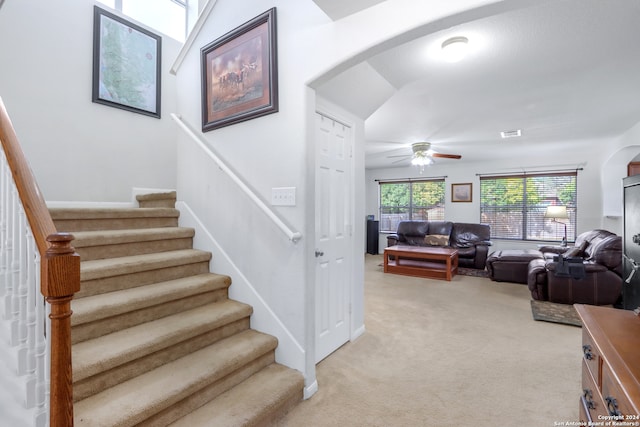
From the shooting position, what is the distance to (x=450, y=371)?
2195mm

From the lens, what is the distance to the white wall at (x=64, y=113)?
2.55 metres

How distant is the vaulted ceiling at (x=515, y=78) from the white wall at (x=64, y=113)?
94.0 inches

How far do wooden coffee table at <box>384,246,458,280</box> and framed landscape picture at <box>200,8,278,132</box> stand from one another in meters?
4.01

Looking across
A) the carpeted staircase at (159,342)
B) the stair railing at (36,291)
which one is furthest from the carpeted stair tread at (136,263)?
the stair railing at (36,291)

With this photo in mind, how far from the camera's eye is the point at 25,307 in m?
1.09

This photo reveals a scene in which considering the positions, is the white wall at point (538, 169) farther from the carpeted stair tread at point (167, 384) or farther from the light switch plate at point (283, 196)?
the carpeted stair tread at point (167, 384)

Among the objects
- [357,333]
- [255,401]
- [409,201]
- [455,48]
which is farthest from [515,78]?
[409,201]

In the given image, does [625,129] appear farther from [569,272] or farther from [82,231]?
[82,231]

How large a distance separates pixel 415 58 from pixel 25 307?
2.58m

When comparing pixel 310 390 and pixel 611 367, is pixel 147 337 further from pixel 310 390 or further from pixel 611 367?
pixel 611 367

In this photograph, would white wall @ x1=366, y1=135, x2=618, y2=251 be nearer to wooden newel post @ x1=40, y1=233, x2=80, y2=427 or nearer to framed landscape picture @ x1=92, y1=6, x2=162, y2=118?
framed landscape picture @ x1=92, y1=6, x2=162, y2=118

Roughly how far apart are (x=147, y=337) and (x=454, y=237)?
605cm

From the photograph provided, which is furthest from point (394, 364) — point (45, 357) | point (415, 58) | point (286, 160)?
point (415, 58)

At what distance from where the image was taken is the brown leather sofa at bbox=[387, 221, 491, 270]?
5.59 metres
